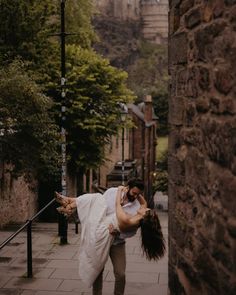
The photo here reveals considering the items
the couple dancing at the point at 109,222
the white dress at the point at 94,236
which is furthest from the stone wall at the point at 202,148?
the white dress at the point at 94,236

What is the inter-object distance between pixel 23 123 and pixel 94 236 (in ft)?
16.3

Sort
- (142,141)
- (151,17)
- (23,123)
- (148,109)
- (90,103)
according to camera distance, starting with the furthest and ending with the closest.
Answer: (151,17) → (148,109) → (142,141) → (90,103) → (23,123)

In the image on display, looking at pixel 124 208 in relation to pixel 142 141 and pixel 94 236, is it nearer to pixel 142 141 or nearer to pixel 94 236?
pixel 94 236

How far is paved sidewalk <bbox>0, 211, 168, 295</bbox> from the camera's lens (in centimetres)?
800

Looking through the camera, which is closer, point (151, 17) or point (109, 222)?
point (109, 222)

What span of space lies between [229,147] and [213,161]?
1.21 feet

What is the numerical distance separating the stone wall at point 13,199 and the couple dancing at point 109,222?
805 cm

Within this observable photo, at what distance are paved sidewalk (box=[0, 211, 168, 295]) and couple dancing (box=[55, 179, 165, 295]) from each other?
1.71 metres

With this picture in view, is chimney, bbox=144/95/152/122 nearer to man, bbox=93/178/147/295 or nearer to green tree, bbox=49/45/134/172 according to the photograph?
green tree, bbox=49/45/134/172

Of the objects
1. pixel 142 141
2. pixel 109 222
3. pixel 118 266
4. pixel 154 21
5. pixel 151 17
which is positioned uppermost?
pixel 151 17

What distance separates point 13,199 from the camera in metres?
16.6

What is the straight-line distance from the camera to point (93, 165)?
20531mm

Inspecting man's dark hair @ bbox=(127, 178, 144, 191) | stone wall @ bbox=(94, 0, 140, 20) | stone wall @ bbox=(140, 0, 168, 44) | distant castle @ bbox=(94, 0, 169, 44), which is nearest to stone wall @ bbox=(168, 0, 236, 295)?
man's dark hair @ bbox=(127, 178, 144, 191)

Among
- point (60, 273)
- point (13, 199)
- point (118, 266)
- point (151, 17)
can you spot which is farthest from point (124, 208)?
point (151, 17)
